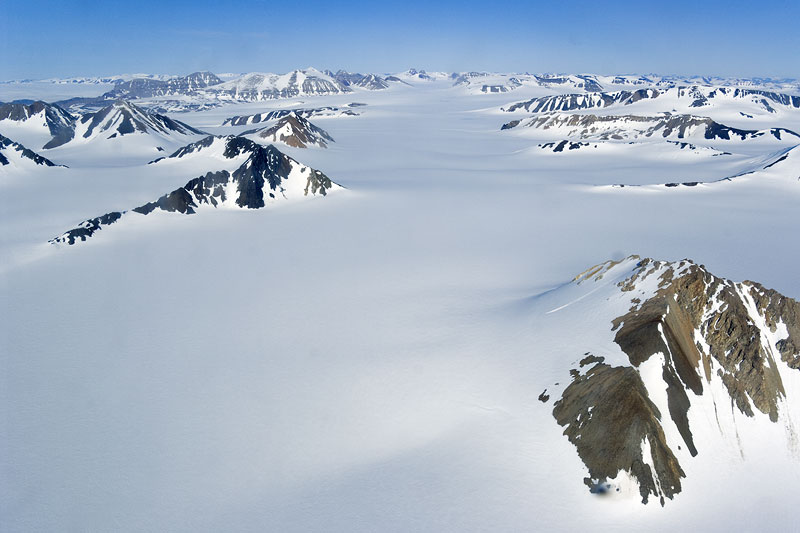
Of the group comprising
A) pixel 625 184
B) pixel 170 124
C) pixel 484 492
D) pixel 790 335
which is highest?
pixel 170 124

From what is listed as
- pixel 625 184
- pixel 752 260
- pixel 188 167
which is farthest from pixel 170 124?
pixel 752 260

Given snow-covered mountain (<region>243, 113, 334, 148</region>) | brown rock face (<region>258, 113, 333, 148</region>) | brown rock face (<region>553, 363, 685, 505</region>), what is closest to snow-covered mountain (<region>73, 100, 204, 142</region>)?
snow-covered mountain (<region>243, 113, 334, 148</region>)

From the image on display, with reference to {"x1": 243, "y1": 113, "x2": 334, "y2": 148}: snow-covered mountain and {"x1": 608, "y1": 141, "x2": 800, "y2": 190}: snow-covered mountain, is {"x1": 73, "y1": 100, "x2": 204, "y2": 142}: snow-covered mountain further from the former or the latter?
{"x1": 608, "y1": 141, "x2": 800, "y2": 190}: snow-covered mountain

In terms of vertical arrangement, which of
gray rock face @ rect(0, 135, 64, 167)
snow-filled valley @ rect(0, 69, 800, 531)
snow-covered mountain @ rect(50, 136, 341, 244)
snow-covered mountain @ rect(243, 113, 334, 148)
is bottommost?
snow-filled valley @ rect(0, 69, 800, 531)

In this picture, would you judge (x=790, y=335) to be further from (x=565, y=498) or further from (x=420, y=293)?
(x=420, y=293)

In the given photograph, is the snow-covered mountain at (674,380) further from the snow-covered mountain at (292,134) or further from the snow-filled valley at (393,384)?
the snow-covered mountain at (292,134)

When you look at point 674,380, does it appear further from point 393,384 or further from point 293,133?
point 293,133
